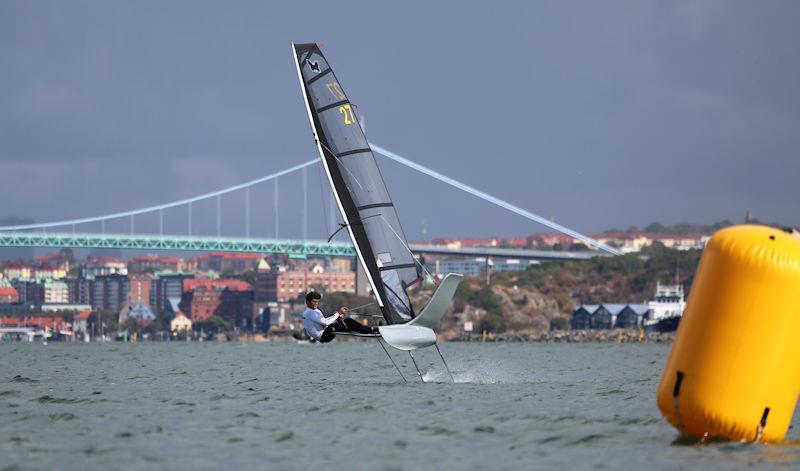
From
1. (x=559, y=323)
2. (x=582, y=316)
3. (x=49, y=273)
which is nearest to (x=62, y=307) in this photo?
(x=49, y=273)

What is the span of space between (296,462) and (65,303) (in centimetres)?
14216

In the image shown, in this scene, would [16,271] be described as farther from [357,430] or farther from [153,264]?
[357,430]

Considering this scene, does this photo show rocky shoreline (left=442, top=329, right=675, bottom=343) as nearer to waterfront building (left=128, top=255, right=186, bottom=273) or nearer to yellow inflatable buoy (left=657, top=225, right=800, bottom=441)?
yellow inflatable buoy (left=657, top=225, right=800, bottom=441)

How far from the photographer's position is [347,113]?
49.9ft

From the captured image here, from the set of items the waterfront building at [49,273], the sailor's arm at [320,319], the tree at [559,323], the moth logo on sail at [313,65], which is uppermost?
the waterfront building at [49,273]

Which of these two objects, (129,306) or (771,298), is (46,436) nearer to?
(771,298)

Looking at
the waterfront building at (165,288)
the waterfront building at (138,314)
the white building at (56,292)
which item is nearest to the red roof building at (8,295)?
the white building at (56,292)

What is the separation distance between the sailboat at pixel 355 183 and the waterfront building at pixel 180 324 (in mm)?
108211

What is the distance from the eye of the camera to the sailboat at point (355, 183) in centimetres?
1504

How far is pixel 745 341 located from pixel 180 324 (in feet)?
383

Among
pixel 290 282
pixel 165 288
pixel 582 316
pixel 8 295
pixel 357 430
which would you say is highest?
pixel 290 282

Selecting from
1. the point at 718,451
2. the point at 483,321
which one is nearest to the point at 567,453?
the point at 718,451

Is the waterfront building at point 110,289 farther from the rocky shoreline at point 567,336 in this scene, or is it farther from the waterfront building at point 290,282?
the rocky shoreline at point 567,336

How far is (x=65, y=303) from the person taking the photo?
147250mm
